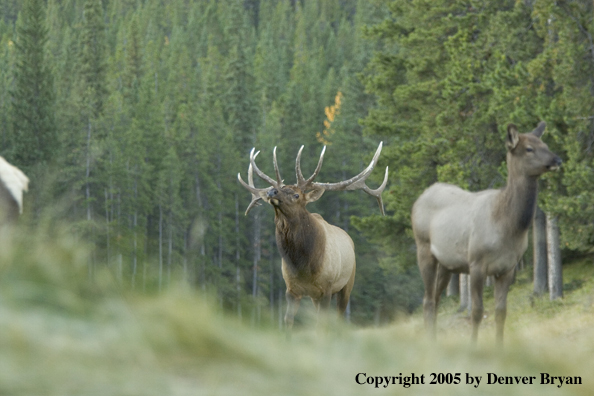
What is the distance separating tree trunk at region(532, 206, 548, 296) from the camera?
80.7 feet

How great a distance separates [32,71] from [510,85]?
41613mm

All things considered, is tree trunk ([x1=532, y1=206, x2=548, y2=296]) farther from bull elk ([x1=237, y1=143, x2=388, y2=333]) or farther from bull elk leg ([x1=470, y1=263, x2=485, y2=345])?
bull elk ([x1=237, y1=143, x2=388, y2=333])

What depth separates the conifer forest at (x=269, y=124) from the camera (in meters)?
19.5

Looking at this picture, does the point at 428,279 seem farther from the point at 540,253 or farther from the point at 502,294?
the point at 540,253

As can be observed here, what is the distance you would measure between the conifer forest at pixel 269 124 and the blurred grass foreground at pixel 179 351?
53cm

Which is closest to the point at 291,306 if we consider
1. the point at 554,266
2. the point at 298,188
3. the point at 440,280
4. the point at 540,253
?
the point at 298,188

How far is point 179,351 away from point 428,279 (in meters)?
7.79

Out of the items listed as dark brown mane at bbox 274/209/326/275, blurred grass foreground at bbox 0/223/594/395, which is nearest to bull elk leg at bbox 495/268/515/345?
dark brown mane at bbox 274/209/326/275

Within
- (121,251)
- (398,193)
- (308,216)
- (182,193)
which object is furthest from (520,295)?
(182,193)

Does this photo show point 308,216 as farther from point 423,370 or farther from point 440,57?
point 440,57

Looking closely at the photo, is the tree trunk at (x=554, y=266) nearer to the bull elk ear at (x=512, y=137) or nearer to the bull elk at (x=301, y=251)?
the bull elk ear at (x=512, y=137)

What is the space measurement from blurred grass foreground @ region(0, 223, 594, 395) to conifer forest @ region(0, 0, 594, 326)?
526mm

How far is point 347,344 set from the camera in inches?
161

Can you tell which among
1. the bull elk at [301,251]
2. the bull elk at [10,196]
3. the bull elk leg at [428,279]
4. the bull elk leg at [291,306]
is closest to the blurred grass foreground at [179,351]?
the bull elk at [10,196]
